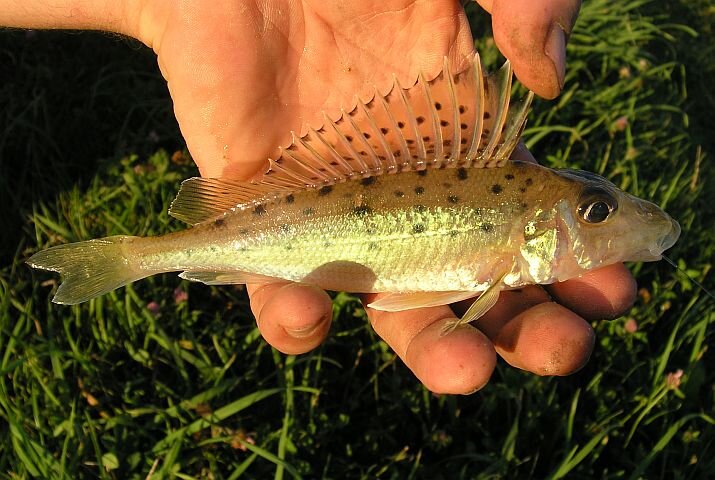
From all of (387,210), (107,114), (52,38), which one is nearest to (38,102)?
(107,114)

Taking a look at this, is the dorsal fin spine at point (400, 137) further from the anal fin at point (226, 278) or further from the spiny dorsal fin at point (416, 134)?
the anal fin at point (226, 278)

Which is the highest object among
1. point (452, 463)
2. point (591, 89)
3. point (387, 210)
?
point (387, 210)

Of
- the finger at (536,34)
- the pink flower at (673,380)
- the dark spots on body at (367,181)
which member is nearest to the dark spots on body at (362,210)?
the dark spots on body at (367,181)

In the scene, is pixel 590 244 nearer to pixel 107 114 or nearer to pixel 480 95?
pixel 480 95

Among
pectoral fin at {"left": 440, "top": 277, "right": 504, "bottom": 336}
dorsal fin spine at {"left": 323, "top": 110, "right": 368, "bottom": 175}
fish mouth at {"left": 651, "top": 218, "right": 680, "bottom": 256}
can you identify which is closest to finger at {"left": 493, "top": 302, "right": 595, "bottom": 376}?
pectoral fin at {"left": 440, "top": 277, "right": 504, "bottom": 336}

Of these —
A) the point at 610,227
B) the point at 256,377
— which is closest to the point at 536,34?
the point at 610,227

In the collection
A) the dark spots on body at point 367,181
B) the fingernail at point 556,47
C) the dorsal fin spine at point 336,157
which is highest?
the fingernail at point 556,47
